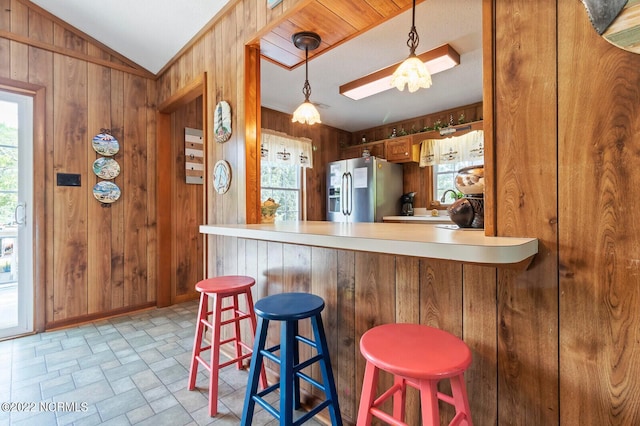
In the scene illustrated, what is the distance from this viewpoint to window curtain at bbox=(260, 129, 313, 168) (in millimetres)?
4020

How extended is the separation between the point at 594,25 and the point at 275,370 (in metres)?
2.15

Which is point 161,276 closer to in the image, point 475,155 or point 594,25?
point 594,25

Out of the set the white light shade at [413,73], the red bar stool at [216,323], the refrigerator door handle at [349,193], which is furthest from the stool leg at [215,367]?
the refrigerator door handle at [349,193]

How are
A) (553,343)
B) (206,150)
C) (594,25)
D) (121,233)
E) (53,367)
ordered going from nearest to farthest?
(594,25)
(553,343)
(53,367)
(206,150)
(121,233)

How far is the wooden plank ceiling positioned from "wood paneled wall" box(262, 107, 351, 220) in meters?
2.47

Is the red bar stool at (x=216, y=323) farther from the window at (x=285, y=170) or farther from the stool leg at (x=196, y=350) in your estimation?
the window at (x=285, y=170)

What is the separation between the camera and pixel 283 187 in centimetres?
443

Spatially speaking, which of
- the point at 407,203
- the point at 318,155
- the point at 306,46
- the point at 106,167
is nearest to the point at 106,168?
the point at 106,167

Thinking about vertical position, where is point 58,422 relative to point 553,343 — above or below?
below

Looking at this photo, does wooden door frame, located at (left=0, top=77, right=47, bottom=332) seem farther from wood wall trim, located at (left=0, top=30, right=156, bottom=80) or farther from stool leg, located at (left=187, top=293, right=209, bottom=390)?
stool leg, located at (left=187, top=293, right=209, bottom=390)

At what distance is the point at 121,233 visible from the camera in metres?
3.08

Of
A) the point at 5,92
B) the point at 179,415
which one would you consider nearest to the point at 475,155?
the point at 179,415

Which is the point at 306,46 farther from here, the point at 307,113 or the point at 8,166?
the point at 8,166

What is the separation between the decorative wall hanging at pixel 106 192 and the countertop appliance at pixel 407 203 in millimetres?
3663
